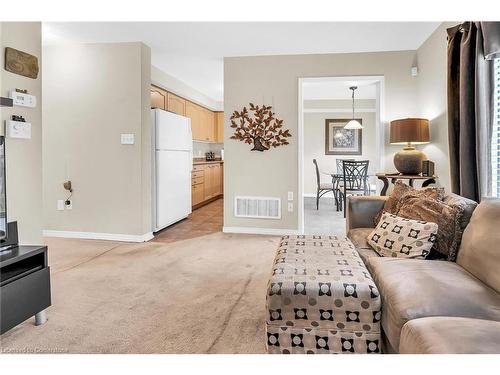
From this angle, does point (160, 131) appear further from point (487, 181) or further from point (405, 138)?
point (487, 181)

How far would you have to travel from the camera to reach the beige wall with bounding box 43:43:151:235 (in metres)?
4.17

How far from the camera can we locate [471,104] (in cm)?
273

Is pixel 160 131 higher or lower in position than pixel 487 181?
higher

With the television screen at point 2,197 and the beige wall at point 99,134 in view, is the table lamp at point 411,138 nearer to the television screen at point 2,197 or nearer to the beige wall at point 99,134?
the beige wall at point 99,134

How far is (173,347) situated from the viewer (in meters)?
1.85

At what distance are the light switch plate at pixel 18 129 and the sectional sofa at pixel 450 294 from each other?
2416 millimetres

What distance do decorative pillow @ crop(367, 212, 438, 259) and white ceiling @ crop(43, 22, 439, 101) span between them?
2.21 meters

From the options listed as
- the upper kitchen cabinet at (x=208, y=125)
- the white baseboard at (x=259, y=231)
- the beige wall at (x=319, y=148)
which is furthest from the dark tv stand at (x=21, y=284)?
the beige wall at (x=319, y=148)

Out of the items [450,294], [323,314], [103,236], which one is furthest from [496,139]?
[103,236]

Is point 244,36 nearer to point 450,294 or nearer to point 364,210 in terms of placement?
Answer: point 364,210
